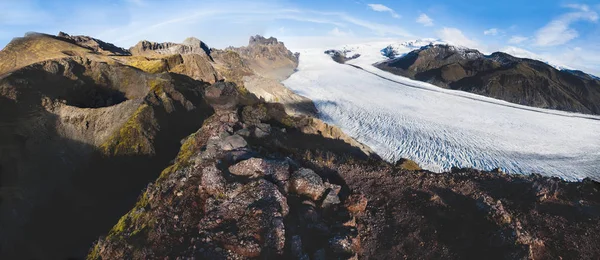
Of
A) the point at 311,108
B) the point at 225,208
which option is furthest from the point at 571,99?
the point at 225,208

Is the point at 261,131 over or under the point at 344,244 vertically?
over

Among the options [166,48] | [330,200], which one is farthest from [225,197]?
[166,48]

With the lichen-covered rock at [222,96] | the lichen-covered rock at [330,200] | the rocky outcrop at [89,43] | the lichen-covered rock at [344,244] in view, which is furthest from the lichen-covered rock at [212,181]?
the rocky outcrop at [89,43]

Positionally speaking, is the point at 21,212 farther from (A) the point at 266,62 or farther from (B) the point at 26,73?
(A) the point at 266,62

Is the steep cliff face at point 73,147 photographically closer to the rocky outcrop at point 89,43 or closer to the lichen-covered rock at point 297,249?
the lichen-covered rock at point 297,249

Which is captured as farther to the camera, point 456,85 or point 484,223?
point 456,85

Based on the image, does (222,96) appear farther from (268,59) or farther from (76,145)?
(268,59)

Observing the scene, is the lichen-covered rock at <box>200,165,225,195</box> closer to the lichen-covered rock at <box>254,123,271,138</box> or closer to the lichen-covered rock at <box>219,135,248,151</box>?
the lichen-covered rock at <box>219,135,248,151</box>
